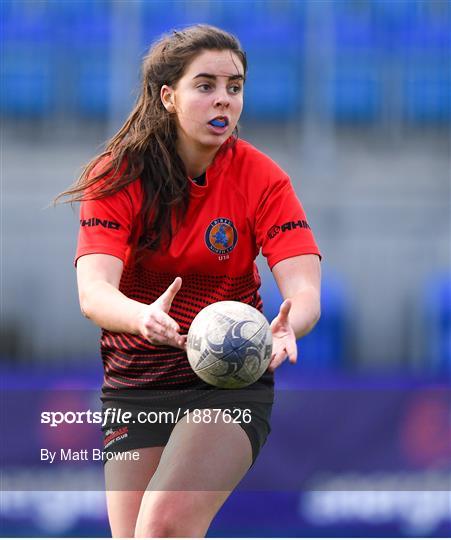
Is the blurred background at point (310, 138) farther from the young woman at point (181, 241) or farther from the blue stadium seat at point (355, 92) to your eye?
the young woman at point (181, 241)

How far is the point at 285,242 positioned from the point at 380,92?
43.5 ft

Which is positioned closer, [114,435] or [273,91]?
[114,435]

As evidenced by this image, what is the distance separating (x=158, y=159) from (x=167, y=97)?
238 mm

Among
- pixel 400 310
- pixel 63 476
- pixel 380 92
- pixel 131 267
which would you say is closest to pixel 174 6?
pixel 380 92

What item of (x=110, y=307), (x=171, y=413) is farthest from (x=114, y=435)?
(x=110, y=307)

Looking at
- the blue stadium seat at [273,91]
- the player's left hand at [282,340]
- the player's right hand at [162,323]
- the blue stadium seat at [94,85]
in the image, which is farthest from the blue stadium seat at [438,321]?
the player's right hand at [162,323]

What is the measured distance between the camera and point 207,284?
4.42m

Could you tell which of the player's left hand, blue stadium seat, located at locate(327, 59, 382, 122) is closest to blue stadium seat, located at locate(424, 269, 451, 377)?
blue stadium seat, located at locate(327, 59, 382, 122)

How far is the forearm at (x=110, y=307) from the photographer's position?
3.93m

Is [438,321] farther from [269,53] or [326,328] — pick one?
[269,53]

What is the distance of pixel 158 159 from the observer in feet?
14.5

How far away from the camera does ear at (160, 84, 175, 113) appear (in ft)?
14.6

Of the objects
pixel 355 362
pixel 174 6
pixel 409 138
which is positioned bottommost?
pixel 355 362

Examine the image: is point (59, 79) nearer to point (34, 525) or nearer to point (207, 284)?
point (34, 525)
